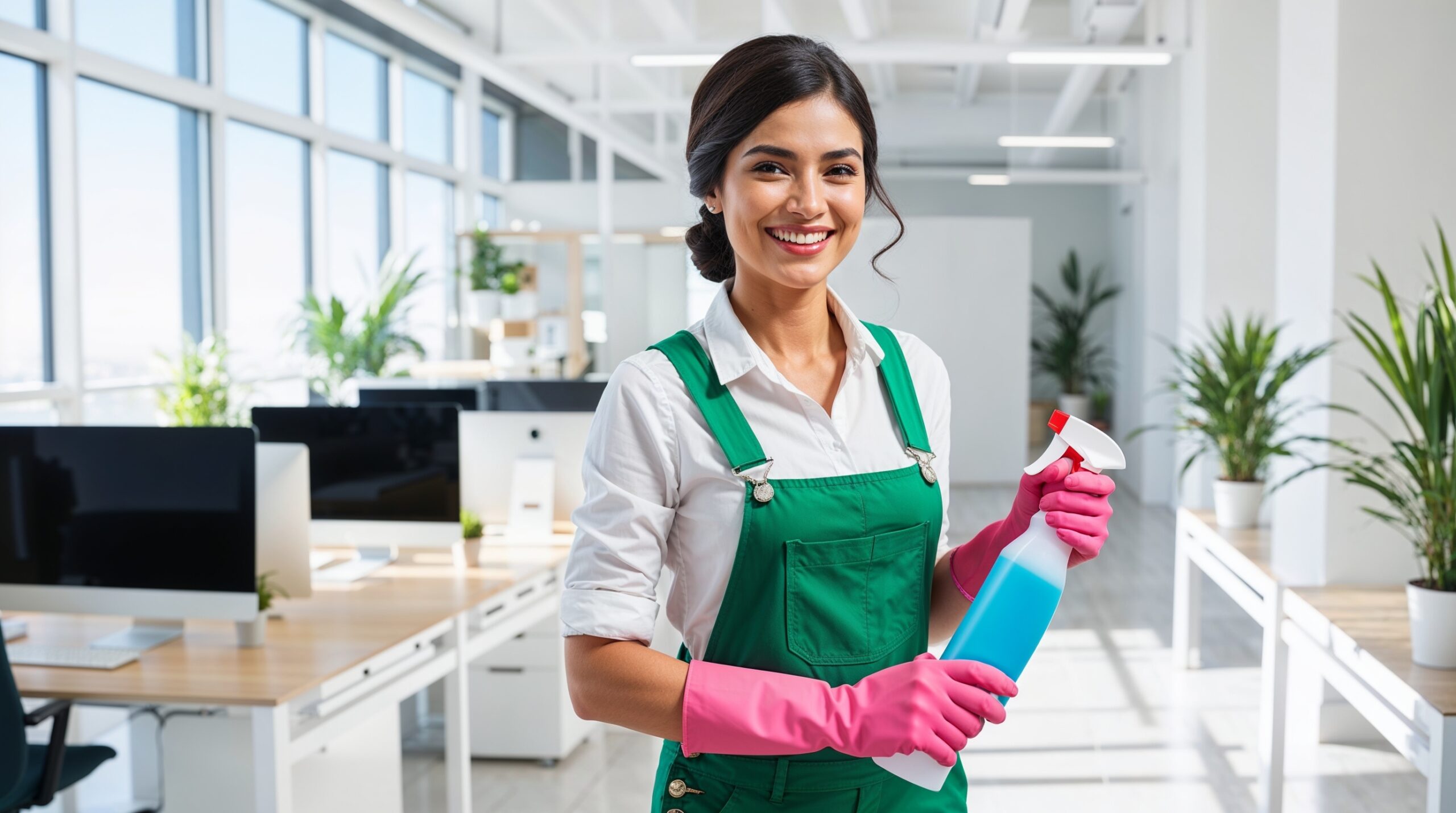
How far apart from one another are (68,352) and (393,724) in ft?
10.1


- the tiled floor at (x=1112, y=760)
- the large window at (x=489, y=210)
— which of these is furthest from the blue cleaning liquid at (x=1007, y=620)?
the large window at (x=489, y=210)

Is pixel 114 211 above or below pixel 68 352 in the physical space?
above

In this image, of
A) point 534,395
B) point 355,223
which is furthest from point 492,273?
point 534,395

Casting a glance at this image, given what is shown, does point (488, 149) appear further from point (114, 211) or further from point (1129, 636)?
point (1129, 636)

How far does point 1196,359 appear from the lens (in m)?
4.68

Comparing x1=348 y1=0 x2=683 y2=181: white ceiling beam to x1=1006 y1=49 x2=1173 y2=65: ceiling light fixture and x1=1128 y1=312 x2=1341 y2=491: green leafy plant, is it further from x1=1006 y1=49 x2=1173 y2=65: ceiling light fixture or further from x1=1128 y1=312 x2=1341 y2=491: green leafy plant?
x1=1128 y1=312 x2=1341 y2=491: green leafy plant

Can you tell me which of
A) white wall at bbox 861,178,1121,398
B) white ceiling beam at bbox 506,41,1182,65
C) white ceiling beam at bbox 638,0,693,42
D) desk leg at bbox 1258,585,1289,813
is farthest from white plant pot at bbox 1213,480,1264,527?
white wall at bbox 861,178,1121,398

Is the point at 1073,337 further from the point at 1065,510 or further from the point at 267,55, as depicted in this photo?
the point at 1065,510

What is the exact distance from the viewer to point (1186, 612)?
15.9 feet

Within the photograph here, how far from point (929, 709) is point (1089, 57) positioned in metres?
5.91

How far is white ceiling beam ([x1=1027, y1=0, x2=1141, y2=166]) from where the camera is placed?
756 cm

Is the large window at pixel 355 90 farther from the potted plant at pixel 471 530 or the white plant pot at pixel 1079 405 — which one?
the white plant pot at pixel 1079 405

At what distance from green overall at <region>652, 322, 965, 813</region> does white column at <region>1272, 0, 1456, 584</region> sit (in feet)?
8.68

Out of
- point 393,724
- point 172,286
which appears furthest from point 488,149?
point 393,724
